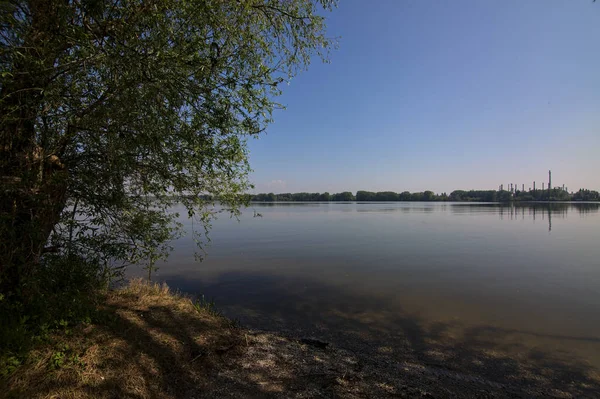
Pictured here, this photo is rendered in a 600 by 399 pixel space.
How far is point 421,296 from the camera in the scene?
12.0 meters

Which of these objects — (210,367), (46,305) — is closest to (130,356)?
(210,367)

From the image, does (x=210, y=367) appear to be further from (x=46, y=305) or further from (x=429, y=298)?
(x=429, y=298)

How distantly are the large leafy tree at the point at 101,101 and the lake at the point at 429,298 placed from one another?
562 centimetres

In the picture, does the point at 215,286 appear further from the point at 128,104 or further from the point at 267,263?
the point at 128,104

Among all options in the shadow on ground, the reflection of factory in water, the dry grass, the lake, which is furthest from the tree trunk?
the reflection of factory in water

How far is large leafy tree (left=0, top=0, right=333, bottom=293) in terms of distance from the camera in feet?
14.3

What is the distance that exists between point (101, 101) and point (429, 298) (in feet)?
38.8

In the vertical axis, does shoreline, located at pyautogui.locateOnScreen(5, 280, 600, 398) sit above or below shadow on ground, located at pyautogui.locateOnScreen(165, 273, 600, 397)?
above

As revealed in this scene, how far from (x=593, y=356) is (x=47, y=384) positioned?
11124mm

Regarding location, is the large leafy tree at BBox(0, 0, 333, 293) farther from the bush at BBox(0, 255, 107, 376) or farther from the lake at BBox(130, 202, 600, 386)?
the lake at BBox(130, 202, 600, 386)

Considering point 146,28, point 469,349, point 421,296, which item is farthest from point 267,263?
point 146,28

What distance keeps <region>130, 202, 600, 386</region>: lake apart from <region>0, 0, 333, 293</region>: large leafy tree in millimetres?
5624

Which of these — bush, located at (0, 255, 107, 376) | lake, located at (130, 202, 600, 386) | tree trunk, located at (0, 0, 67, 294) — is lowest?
lake, located at (130, 202, 600, 386)

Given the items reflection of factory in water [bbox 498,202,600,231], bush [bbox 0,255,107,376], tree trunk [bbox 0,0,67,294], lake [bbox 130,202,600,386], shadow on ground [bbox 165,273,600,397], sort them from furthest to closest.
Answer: reflection of factory in water [bbox 498,202,600,231] < lake [bbox 130,202,600,386] < shadow on ground [bbox 165,273,600,397] < tree trunk [bbox 0,0,67,294] < bush [bbox 0,255,107,376]
